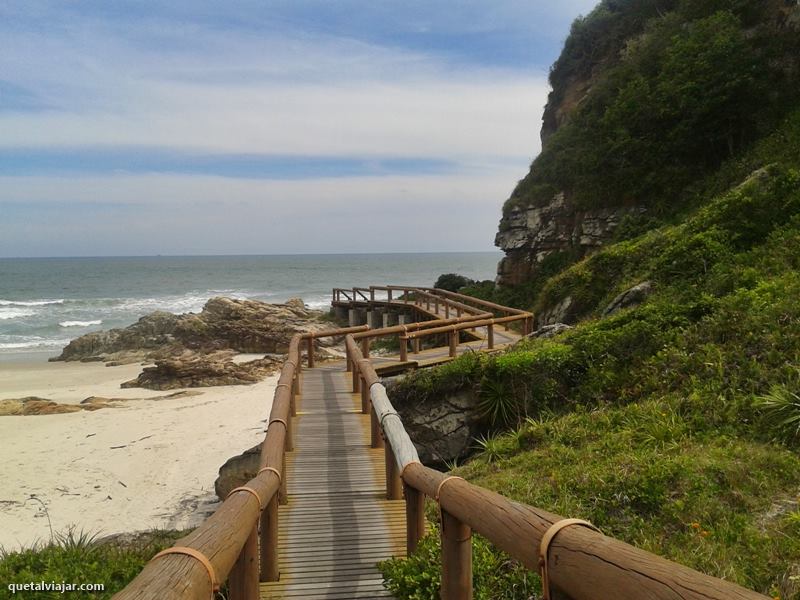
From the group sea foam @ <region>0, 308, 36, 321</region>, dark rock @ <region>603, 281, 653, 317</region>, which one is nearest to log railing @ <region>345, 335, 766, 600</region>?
dark rock @ <region>603, 281, 653, 317</region>

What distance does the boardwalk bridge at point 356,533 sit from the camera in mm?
1825

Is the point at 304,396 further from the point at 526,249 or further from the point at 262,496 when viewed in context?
the point at 526,249

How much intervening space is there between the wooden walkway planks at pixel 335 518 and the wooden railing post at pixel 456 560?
40.2 inches

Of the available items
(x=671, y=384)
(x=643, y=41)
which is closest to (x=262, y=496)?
(x=671, y=384)

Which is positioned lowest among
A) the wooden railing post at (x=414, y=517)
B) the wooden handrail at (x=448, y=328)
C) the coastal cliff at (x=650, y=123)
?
the wooden railing post at (x=414, y=517)

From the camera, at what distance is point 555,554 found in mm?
2037

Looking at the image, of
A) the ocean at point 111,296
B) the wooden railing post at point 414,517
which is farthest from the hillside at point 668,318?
the ocean at point 111,296

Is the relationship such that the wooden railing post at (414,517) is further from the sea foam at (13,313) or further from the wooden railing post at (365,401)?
the sea foam at (13,313)

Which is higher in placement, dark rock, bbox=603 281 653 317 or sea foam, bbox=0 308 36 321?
dark rock, bbox=603 281 653 317

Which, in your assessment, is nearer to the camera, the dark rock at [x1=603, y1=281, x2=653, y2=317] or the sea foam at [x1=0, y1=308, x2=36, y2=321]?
the dark rock at [x1=603, y1=281, x2=653, y2=317]

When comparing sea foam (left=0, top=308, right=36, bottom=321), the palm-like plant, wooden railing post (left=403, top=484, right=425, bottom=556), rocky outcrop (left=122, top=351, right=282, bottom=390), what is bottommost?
rocky outcrop (left=122, top=351, right=282, bottom=390)

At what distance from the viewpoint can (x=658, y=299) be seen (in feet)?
31.9

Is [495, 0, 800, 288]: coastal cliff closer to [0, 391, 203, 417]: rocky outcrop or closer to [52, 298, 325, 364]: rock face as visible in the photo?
[52, 298, 325, 364]: rock face

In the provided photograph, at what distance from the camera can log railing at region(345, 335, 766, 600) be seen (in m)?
1.61
